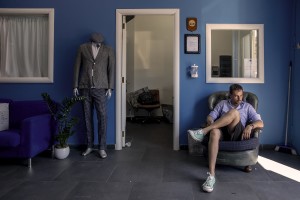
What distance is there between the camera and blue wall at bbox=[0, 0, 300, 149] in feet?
12.5

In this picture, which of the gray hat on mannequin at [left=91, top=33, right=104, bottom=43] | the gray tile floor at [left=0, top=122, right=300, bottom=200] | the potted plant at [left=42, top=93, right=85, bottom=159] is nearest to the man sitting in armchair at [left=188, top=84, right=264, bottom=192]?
the gray tile floor at [left=0, top=122, right=300, bottom=200]

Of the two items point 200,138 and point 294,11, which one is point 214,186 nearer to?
point 200,138

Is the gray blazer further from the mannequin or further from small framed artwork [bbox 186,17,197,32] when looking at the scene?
small framed artwork [bbox 186,17,197,32]

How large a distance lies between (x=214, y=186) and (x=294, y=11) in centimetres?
289

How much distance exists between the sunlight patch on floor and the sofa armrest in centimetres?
275

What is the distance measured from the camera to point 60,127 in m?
3.58

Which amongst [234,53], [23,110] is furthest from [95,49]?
[234,53]

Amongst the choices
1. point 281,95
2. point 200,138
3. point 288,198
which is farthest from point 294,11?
point 288,198

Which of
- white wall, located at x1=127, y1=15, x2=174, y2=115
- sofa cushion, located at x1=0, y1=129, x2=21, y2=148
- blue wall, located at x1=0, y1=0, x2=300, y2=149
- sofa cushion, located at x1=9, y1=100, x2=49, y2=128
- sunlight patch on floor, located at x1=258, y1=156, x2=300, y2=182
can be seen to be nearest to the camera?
sunlight patch on floor, located at x1=258, y1=156, x2=300, y2=182

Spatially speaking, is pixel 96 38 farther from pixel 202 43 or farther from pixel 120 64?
pixel 202 43

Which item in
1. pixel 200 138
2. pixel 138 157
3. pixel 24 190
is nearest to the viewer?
pixel 24 190

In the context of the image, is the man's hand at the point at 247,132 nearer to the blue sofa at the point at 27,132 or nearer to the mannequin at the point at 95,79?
the mannequin at the point at 95,79

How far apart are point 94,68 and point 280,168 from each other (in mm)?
2651

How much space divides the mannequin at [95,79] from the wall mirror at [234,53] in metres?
1.49
